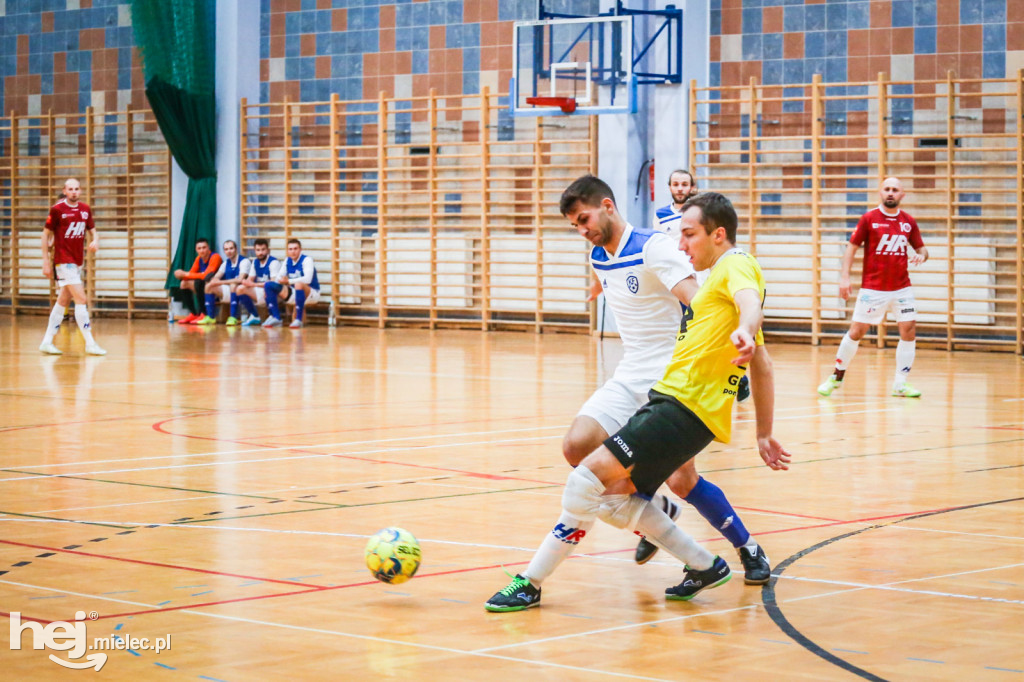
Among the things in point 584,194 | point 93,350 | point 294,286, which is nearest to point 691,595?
point 584,194

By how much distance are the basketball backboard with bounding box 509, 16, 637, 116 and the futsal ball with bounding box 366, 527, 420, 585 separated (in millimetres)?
13512

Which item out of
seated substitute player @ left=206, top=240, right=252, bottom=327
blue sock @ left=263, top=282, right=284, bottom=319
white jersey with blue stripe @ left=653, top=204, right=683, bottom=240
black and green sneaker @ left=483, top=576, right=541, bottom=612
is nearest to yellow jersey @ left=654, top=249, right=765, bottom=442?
black and green sneaker @ left=483, top=576, right=541, bottom=612

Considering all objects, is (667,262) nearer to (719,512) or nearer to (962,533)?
(719,512)

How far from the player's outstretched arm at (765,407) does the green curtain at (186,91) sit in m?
18.1

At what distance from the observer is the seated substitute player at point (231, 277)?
21.2 metres

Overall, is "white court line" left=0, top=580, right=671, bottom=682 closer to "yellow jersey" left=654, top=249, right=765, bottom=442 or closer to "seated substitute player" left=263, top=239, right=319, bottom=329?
"yellow jersey" left=654, top=249, right=765, bottom=442

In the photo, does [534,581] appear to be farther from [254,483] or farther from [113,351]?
[113,351]

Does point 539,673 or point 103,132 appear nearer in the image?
point 539,673

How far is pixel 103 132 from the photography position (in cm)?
2314

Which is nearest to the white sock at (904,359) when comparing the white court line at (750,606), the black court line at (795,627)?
the black court line at (795,627)

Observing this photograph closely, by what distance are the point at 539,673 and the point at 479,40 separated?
17.4 meters

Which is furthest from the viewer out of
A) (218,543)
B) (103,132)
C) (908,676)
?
(103,132)

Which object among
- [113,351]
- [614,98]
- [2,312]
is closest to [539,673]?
[113,351]

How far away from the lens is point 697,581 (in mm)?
4438
